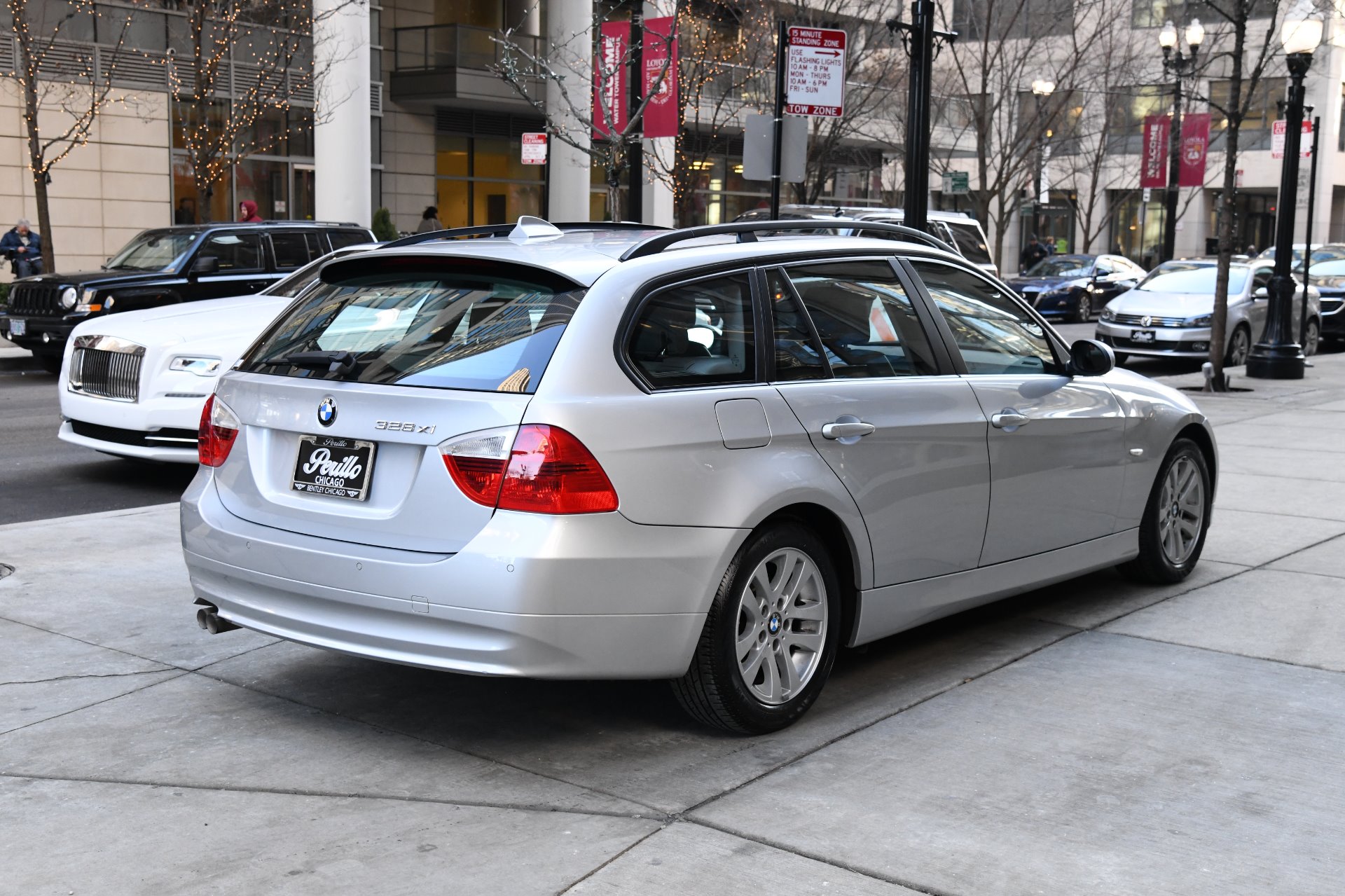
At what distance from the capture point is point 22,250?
24.1m

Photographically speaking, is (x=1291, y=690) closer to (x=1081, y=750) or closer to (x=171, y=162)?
(x=1081, y=750)

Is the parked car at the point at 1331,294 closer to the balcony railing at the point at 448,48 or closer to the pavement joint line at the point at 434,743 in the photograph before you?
the balcony railing at the point at 448,48

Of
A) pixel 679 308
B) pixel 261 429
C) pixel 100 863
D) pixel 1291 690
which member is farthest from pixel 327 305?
pixel 1291 690

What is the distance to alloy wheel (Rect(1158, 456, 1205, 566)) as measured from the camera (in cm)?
697

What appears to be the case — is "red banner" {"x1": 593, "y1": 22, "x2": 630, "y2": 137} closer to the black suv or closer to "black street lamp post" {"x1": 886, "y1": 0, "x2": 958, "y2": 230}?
the black suv

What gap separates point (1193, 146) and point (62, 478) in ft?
87.7

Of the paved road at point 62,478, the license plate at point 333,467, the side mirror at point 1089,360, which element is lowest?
the paved road at point 62,478

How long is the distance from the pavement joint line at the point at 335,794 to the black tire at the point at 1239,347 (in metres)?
18.4

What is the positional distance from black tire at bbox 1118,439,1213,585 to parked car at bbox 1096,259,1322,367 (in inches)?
521

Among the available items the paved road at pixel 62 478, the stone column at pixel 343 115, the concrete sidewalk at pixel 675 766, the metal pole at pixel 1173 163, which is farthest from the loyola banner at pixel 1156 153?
the concrete sidewalk at pixel 675 766

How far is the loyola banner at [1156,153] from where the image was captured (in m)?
33.5

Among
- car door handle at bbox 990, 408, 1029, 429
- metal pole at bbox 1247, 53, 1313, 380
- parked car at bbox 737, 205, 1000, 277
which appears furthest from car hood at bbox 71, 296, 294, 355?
metal pole at bbox 1247, 53, 1313, 380

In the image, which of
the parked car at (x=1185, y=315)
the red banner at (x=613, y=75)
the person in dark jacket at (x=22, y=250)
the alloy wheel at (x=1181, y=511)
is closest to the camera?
the alloy wheel at (x=1181, y=511)

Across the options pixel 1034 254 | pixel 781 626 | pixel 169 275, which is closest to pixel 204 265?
pixel 169 275
